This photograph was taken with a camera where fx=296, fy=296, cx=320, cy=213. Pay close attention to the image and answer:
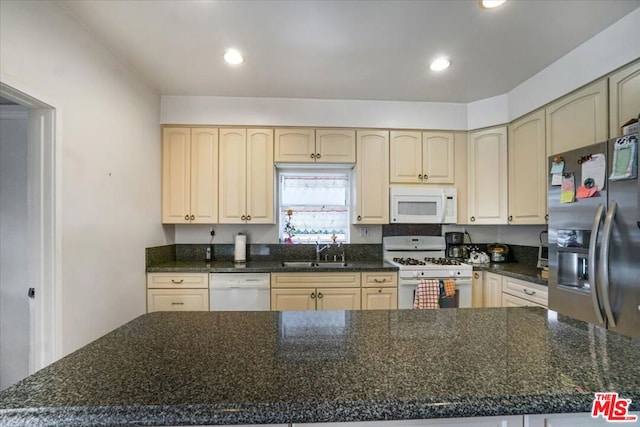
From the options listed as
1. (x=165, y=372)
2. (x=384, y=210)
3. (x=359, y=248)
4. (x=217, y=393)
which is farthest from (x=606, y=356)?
(x=359, y=248)

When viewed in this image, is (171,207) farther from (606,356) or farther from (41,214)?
(606,356)

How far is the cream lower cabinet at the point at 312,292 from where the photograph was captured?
271cm

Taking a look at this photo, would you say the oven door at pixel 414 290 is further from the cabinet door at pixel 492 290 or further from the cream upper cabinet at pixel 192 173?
the cream upper cabinet at pixel 192 173

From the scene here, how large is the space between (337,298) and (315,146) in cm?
151

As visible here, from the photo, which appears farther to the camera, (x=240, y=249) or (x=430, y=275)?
(x=240, y=249)

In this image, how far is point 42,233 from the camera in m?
1.63

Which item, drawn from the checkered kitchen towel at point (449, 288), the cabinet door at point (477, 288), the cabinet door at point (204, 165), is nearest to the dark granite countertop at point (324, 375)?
the checkered kitchen towel at point (449, 288)

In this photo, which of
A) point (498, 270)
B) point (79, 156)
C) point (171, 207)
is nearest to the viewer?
point (79, 156)

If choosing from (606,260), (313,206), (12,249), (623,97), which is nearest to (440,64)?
(623,97)

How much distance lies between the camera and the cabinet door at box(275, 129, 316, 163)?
300 cm

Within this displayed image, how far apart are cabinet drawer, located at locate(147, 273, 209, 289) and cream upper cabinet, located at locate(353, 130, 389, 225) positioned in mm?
1589

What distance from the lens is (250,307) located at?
2705mm

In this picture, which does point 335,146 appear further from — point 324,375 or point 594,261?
point 324,375

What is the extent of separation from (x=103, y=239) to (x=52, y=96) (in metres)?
0.93
